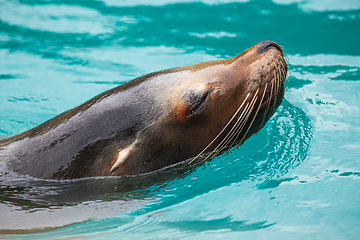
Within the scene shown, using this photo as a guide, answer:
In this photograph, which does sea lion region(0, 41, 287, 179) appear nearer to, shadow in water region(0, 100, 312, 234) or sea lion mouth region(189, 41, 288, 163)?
sea lion mouth region(189, 41, 288, 163)

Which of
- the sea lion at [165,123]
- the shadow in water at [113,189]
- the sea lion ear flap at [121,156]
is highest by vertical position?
the sea lion at [165,123]

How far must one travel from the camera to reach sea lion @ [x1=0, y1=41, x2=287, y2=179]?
140 inches

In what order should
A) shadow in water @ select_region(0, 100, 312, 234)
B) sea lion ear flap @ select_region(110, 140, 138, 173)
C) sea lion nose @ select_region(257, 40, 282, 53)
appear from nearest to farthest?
1. sea lion ear flap @ select_region(110, 140, 138, 173)
2. shadow in water @ select_region(0, 100, 312, 234)
3. sea lion nose @ select_region(257, 40, 282, 53)

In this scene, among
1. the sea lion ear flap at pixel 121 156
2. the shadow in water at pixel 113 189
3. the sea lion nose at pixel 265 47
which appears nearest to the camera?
the sea lion ear flap at pixel 121 156

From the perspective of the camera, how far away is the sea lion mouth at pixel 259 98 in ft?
11.5

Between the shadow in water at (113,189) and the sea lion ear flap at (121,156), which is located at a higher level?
the sea lion ear flap at (121,156)

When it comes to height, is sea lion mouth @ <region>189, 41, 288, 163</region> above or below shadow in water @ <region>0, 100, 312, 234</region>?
above

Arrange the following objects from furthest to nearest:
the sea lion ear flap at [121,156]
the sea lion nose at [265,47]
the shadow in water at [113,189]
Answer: the sea lion nose at [265,47]
the shadow in water at [113,189]
the sea lion ear flap at [121,156]

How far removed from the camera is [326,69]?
6832 mm

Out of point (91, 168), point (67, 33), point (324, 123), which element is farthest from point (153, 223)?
point (67, 33)

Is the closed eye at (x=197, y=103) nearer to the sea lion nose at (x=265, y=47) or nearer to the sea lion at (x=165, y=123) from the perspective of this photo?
the sea lion at (x=165, y=123)

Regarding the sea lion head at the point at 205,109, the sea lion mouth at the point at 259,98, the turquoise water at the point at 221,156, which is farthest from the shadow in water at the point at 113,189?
the sea lion mouth at the point at 259,98

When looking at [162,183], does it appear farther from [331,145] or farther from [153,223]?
[331,145]

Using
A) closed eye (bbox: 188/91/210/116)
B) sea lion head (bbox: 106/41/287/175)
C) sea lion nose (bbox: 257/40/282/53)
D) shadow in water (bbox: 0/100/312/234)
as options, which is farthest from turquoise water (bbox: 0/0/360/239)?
sea lion nose (bbox: 257/40/282/53)
